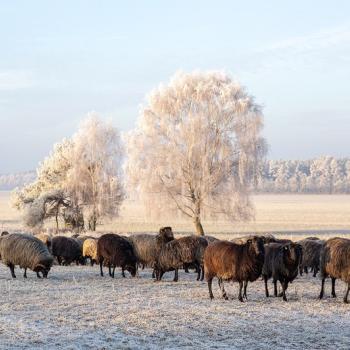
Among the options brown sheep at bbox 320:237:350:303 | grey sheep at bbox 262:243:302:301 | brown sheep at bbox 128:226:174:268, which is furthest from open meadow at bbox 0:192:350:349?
brown sheep at bbox 128:226:174:268

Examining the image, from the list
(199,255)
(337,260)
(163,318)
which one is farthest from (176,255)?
(163,318)

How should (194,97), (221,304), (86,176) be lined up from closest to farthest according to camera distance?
(221,304), (194,97), (86,176)

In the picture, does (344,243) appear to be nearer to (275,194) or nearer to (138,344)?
(138,344)

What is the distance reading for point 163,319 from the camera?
1199 cm

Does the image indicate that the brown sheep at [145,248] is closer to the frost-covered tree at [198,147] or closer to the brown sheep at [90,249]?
the brown sheep at [90,249]

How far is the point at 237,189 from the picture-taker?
1702 inches

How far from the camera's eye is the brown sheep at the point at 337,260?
48.7 ft

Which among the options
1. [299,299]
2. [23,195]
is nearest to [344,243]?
[299,299]

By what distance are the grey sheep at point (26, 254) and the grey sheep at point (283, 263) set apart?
727 centimetres

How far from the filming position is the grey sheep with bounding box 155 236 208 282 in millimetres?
18688

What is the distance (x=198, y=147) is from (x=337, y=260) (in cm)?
2791

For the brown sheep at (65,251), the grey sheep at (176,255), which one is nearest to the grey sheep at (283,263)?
the grey sheep at (176,255)

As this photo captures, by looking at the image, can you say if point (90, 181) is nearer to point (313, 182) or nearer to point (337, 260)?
point (337, 260)

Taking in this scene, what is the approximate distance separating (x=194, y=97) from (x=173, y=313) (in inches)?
1220
